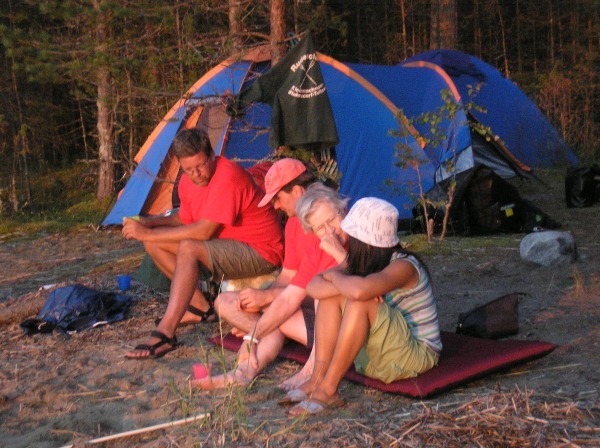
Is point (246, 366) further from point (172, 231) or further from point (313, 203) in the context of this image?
point (172, 231)

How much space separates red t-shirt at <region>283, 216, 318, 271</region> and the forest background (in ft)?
13.6

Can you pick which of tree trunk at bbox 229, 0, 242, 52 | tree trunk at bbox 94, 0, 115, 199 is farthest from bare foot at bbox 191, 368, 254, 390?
tree trunk at bbox 94, 0, 115, 199

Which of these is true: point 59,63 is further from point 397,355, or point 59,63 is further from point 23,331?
point 397,355

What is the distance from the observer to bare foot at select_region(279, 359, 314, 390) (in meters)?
3.53

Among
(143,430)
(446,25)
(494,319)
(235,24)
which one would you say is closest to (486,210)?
(494,319)

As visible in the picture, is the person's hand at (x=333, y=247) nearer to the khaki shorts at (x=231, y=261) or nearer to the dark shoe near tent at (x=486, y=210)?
the khaki shorts at (x=231, y=261)

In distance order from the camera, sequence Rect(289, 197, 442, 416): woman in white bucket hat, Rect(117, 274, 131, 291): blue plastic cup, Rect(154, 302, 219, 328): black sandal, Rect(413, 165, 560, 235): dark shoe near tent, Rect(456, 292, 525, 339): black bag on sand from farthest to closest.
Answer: Rect(413, 165, 560, 235): dark shoe near tent
Rect(117, 274, 131, 291): blue plastic cup
Rect(154, 302, 219, 328): black sandal
Rect(456, 292, 525, 339): black bag on sand
Rect(289, 197, 442, 416): woman in white bucket hat

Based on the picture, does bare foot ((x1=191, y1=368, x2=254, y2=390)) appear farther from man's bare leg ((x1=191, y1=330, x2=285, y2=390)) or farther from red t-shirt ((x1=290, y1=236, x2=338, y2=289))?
red t-shirt ((x1=290, y1=236, x2=338, y2=289))

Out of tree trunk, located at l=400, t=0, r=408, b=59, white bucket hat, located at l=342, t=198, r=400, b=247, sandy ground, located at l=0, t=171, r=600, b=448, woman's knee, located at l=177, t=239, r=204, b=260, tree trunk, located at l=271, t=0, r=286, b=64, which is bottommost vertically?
sandy ground, located at l=0, t=171, r=600, b=448

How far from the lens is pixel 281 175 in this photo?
3967 mm

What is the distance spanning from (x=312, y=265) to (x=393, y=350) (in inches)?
22.5

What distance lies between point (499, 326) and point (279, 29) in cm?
457

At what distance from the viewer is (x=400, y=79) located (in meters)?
Result: 9.07

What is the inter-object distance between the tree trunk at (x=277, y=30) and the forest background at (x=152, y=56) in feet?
0.05
